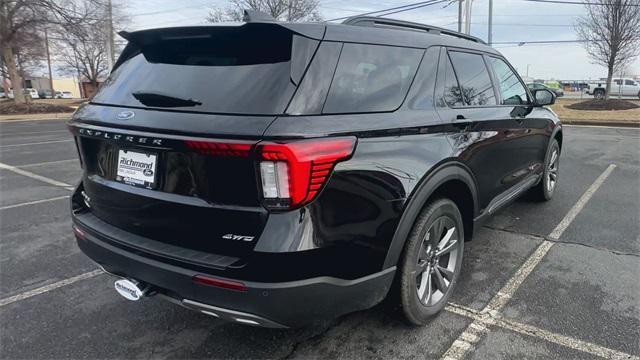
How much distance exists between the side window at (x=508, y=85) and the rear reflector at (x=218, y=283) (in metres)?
2.92

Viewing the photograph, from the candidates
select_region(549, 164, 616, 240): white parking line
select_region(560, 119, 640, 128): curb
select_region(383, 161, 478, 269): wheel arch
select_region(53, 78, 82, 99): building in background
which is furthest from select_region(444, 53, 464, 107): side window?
select_region(53, 78, 82, 99): building in background

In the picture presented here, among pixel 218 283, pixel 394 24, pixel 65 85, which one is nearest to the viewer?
pixel 218 283

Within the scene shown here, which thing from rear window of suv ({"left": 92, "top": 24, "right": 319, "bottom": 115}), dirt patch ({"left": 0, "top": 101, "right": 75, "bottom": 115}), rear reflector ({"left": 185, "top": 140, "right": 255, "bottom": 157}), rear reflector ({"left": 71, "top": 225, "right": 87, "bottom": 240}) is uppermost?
rear window of suv ({"left": 92, "top": 24, "right": 319, "bottom": 115})

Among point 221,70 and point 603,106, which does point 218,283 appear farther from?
point 603,106

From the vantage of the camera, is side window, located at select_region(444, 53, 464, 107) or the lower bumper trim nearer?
the lower bumper trim

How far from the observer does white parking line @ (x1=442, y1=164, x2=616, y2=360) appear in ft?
8.54

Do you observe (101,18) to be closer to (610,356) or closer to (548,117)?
(548,117)

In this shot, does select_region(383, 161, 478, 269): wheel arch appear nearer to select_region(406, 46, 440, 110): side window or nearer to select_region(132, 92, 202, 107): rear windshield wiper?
select_region(406, 46, 440, 110): side window

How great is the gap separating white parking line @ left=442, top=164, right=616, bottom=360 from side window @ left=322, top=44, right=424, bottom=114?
4.67 ft

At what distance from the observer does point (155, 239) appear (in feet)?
7.55

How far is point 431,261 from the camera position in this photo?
9.32ft

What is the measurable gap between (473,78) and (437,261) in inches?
57.4

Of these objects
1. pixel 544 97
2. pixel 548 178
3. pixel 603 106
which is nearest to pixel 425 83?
pixel 544 97

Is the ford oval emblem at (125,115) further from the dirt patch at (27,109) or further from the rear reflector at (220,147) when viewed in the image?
the dirt patch at (27,109)
